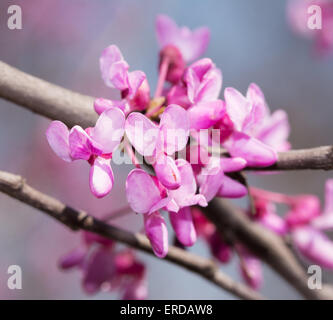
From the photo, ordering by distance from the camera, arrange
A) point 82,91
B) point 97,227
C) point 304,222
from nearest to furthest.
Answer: point 97,227, point 304,222, point 82,91

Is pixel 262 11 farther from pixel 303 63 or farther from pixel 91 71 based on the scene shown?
pixel 91 71

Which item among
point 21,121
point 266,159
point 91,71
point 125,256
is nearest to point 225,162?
point 266,159

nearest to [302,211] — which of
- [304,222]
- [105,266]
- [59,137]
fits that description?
[304,222]

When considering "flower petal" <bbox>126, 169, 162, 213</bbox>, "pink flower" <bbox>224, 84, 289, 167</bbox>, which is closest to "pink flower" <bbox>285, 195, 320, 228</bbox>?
"pink flower" <bbox>224, 84, 289, 167</bbox>

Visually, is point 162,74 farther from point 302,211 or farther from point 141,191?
point 302,211

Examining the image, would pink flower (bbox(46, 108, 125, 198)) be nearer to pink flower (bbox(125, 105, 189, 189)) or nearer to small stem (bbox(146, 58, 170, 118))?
pink flower (bbox(125, 105, 189, 189))

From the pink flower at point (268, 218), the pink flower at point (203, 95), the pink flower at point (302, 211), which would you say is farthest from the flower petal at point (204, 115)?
the pink flower at point (302, 211)
